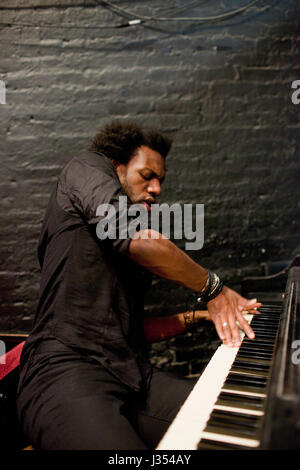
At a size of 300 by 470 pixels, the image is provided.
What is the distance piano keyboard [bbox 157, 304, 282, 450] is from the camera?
41.7 inches

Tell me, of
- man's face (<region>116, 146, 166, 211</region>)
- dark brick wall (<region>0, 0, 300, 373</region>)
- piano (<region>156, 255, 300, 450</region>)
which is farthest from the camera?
dark brick wall (<region>0, 0, 300, 373</region>)

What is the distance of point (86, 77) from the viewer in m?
3.01

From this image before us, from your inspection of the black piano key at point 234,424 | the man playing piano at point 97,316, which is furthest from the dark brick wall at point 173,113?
the black piano key at point 234,424

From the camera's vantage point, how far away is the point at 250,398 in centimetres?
124

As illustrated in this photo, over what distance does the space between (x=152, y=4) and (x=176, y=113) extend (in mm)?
→ 889

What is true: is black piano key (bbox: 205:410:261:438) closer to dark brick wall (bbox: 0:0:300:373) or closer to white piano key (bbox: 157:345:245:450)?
white piano key (bbox: 157:345:245:450)

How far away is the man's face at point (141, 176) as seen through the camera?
214 centimetres

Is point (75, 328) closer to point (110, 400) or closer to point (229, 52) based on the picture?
point (110, 400)

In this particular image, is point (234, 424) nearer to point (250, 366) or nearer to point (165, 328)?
point (250, 366)

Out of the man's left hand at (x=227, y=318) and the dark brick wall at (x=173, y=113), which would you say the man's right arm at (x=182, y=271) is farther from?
the dark brick wall at (x=173, y=113)

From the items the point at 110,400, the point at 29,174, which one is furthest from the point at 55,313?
the point at 29,174

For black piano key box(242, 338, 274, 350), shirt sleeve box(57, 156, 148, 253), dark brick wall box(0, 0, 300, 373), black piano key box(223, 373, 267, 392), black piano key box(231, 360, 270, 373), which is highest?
dark brick wall box(0, 0, 300, 373)

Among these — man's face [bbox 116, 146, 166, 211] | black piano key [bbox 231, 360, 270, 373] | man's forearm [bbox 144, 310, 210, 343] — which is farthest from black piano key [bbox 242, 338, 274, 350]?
man's face [bbox 116, 146, 166, 211]

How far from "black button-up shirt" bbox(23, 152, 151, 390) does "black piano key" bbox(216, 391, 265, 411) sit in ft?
1.68
